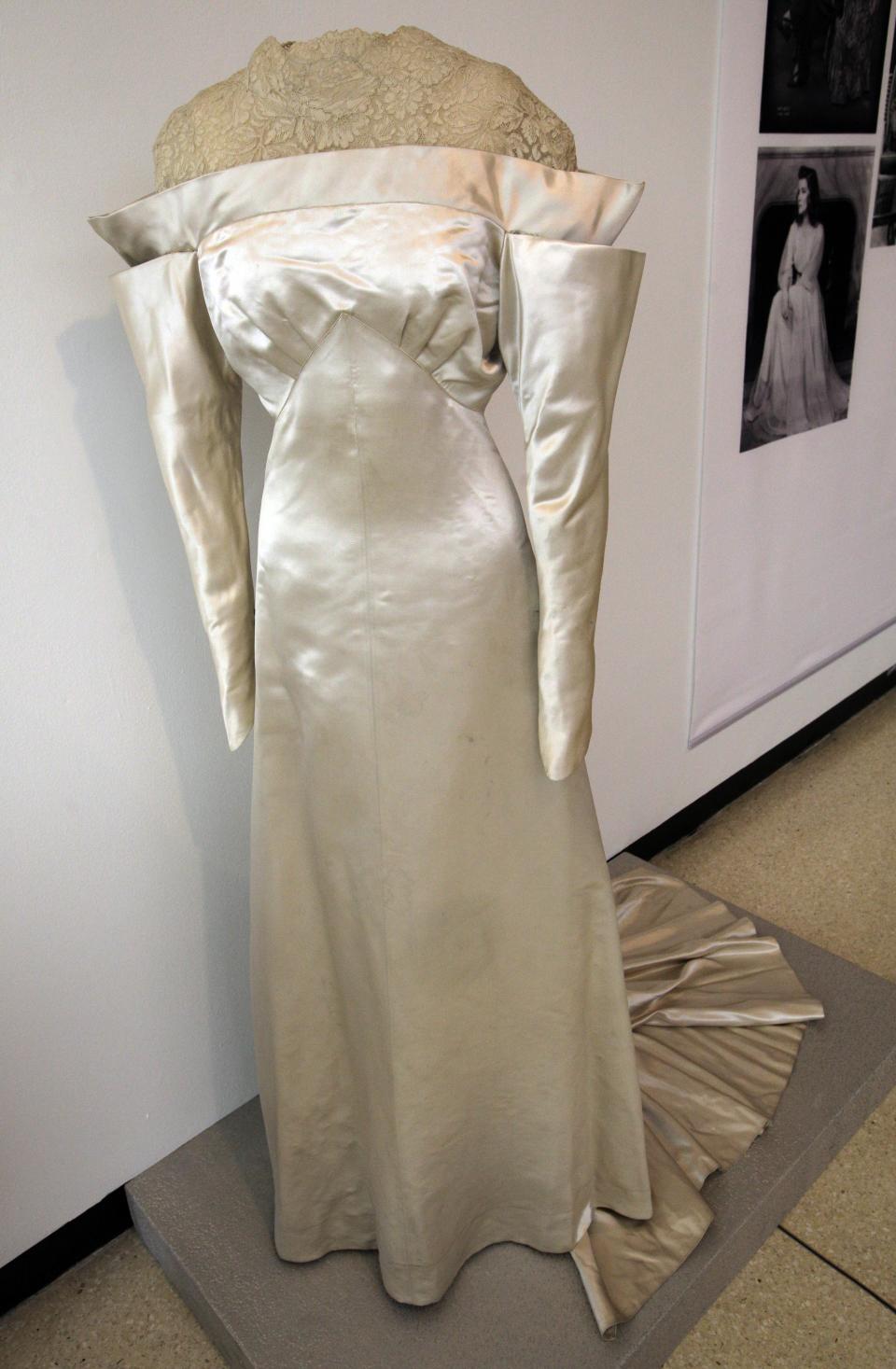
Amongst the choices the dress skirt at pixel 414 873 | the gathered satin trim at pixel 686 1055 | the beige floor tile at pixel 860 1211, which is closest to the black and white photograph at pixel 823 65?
the dress skirt at pixel 414 873

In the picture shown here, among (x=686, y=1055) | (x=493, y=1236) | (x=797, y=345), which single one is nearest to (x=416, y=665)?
(x=493, y=1236)

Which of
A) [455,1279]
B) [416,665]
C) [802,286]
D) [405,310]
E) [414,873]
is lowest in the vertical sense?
[455,1279]

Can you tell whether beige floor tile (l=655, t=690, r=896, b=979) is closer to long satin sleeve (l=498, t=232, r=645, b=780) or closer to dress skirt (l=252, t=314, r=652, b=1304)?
dress skirt (l=252, t=314, r=652, b=1304)

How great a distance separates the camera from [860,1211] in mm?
1642

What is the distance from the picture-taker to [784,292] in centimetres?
224

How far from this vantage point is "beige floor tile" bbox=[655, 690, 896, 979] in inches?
90.3

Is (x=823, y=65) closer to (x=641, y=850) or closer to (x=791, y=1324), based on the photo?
(x=641, y=850)

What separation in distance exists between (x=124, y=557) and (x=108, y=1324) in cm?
113

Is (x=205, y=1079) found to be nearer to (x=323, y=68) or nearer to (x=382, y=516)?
(x=382, y=516)

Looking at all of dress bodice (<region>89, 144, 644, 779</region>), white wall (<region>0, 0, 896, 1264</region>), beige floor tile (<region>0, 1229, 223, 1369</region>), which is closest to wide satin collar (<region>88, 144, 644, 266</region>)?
dress bodice (<region>89, 144, 644, 779</region>)

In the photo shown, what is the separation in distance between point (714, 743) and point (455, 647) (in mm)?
1659

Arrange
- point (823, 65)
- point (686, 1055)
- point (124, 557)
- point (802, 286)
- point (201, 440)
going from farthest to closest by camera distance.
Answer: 1. point (802, 286)
2. point (823, 65)
3. point (686, 1055)
4. point (124, 557)
5. point (201, 440)

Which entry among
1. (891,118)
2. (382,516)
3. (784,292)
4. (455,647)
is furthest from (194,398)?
(891,118)

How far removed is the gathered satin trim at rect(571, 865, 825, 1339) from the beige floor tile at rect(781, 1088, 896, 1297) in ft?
0.56
